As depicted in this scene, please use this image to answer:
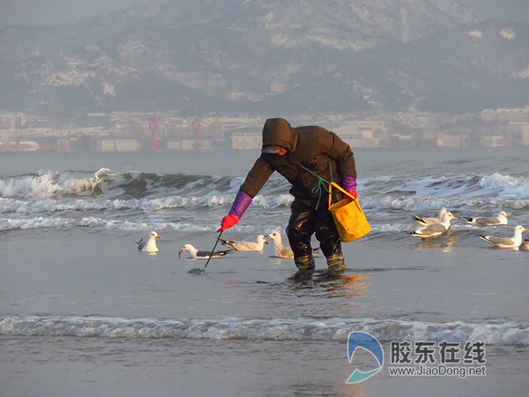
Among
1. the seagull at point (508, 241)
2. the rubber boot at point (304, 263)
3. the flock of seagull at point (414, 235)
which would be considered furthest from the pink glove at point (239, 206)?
the seagull at point (508, 241)

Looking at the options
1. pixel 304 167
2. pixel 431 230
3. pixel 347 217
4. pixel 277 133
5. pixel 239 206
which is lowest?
pixel 431 230

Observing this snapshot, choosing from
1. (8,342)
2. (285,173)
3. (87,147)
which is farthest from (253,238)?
(87,147)

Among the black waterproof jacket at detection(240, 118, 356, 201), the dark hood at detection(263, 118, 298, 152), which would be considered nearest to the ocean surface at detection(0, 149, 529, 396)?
the black waterproof jacket at detection(240, 118, 356, 201)

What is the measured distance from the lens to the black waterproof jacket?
1002cm

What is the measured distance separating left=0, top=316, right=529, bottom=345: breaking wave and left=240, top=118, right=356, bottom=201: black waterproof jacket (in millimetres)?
1902

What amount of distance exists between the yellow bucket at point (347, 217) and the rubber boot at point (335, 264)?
79 cm

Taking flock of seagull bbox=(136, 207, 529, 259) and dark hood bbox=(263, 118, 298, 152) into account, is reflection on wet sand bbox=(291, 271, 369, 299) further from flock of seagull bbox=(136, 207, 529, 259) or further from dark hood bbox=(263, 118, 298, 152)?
flock of seagull bbox=(136, 207, 529, 259)

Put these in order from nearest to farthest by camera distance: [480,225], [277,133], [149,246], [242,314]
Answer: [242,314] < [277,133] < [149,246] < [480,225]

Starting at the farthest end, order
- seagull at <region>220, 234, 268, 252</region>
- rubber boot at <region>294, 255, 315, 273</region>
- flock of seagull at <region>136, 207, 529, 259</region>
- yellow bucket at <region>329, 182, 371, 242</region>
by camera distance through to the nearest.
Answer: seagull at <region>220, 234, 268, 252</region> → flock of seagull at <region>136, 207, 529, 259</region> → rubber boot at <region>294, 255, 315, 273</region> → yellow bucket at <region>329, 182, 371, 242</region>

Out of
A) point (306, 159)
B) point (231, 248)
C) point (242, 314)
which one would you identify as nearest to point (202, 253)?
point (231, 248)

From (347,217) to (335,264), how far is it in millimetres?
1094

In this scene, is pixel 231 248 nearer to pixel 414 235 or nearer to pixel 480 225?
pixel 414 235

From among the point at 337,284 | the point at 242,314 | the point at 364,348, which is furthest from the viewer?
the point at 337,284

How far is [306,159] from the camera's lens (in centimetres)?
1008
